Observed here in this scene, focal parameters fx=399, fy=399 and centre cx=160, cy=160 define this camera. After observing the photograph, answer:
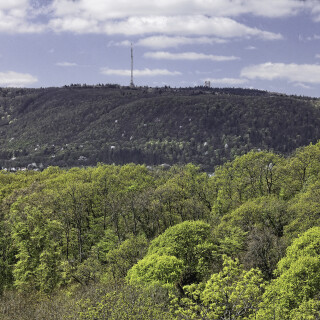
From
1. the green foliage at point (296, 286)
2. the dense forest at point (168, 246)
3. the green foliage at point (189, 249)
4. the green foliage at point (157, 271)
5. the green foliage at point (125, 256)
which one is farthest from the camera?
the green foliage at point (125, 256)

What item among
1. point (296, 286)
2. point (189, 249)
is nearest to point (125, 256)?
point (189, 249)

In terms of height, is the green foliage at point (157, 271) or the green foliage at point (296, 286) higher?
the green foliage at point (296, 286)

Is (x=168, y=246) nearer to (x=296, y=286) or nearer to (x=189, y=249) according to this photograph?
(x=189, y=249)

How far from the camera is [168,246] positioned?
6575 cm

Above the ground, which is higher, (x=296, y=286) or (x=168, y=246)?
(x=296, y=286)

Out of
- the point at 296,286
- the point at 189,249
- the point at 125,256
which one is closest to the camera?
the point at 296,286

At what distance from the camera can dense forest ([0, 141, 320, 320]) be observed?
39438 mm

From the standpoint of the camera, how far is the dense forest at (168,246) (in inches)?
1553

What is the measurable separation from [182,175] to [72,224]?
32904 mm

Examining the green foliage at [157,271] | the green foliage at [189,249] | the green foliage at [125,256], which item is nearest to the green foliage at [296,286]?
the green foliage at [157,271]

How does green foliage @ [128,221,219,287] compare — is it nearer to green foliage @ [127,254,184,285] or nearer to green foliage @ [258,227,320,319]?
green foliage @ [127,254,184,285]

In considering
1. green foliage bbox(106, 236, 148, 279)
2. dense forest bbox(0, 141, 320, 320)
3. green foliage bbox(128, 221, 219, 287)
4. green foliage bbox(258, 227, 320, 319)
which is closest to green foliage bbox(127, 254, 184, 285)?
dense forest bbox(0, 141, 320, 320)

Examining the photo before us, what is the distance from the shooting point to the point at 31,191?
105 meters

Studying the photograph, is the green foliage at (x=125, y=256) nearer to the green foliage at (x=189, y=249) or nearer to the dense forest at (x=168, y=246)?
the dense forest at (x=168, y=246)
